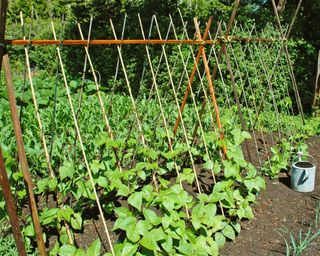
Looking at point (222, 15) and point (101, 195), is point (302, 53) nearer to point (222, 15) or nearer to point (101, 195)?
point (222, 15)

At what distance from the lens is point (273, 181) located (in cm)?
427

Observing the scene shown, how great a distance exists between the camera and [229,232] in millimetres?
2994

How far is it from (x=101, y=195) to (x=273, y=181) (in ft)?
6.96

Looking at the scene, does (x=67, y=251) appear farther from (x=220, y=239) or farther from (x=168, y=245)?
(x=220, y=239)

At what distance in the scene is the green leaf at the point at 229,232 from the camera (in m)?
2.97

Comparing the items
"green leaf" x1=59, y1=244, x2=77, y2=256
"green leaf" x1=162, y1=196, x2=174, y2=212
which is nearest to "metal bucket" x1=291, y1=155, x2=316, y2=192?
"green leaf" x1=162, y1=196, x2=174, y2=212

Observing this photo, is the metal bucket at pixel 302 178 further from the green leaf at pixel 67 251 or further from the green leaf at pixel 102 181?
the green leaf at pixel 67 251

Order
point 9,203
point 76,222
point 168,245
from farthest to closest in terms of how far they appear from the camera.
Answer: point 76,222, point 168,245, point 9,203

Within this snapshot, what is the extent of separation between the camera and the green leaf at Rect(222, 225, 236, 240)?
9.74 feet

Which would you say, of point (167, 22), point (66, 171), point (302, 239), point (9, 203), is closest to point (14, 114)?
point (9, 203)

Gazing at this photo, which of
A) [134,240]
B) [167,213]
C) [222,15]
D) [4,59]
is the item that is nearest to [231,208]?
[167,213]

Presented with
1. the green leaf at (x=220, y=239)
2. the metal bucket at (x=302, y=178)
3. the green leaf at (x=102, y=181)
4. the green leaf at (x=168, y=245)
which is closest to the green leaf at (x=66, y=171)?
the green leaf at (x=102, y=181)

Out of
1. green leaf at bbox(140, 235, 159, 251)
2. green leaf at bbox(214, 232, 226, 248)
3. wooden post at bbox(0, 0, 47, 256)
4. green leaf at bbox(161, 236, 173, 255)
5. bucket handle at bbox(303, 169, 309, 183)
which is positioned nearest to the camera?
wooden post at bbox(0, 0, 47, 256)

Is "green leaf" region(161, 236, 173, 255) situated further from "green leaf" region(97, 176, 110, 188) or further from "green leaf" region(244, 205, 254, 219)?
"green leaf" region(244, 205, 254, 219)
